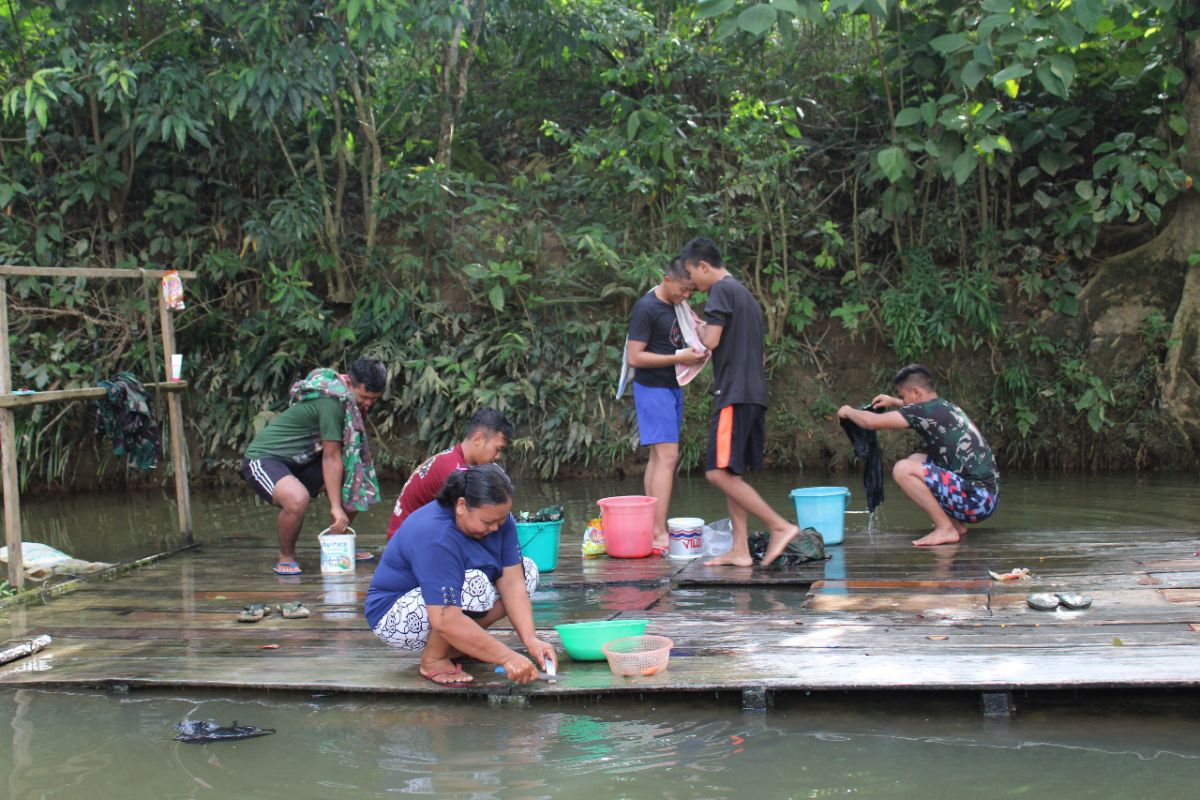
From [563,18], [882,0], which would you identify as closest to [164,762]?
[882,0]

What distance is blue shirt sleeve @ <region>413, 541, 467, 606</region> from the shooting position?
4.08 meters

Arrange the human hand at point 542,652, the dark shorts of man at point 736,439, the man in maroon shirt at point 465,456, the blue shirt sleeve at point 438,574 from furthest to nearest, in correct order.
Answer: the dark shorts of man at point 736,439 < the man in maroon shirt at point 465,456 < the human hand at point 542,652 < the blue shirt sleeve at point 438,574

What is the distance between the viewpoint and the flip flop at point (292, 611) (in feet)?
17.7

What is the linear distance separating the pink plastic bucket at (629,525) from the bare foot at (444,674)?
2.11 meters

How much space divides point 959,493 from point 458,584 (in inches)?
129

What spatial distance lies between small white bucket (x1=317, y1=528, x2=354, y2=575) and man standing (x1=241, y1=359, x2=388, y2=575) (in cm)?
6

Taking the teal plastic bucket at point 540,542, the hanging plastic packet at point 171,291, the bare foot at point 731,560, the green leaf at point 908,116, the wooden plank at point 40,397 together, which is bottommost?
the bare foot at point 731,560

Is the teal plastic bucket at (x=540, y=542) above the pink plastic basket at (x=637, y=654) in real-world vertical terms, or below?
above

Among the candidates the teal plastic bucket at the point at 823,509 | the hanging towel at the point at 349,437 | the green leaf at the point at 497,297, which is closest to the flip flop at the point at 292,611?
the hanging towel at the point at 349,437

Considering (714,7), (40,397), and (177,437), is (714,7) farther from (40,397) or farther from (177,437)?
(40,397)

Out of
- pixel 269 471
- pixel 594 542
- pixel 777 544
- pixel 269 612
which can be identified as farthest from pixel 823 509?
pixel 269 471

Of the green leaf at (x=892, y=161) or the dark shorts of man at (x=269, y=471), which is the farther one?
the green leaf at (x=892, y=161)

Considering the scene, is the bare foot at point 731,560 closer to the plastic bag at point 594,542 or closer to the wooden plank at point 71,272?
the plastic bag at point 594,542

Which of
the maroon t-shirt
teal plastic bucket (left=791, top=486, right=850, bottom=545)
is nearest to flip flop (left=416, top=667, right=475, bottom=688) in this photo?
the maroon t-shirt
